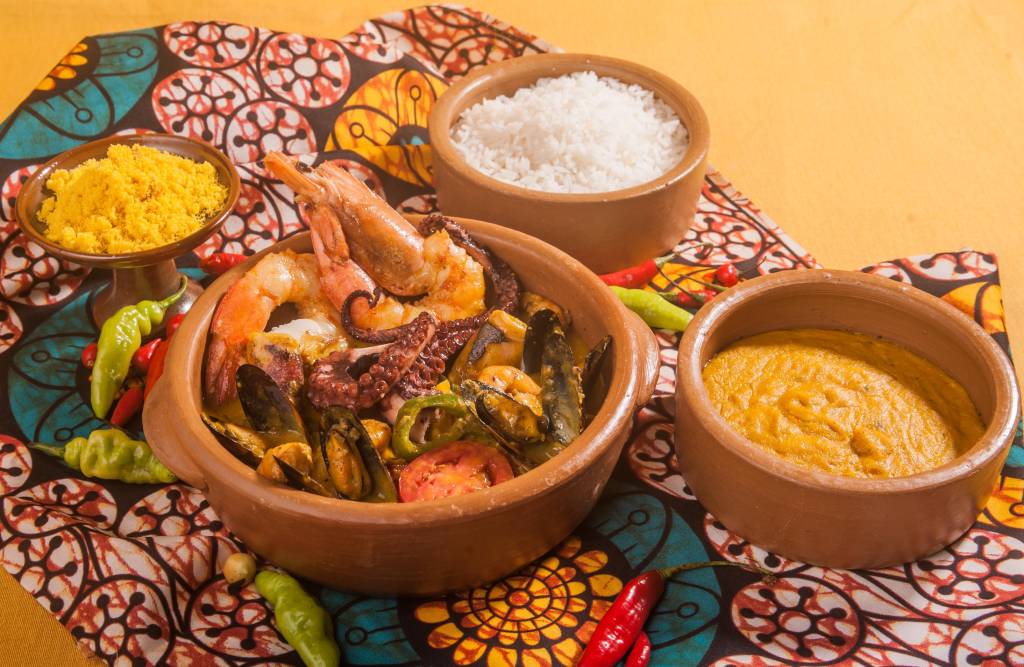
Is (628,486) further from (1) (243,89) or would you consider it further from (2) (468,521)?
(1) (243,89)

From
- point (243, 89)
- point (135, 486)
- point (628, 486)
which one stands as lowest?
point (135, 486)

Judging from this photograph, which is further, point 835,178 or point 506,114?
point 835,178

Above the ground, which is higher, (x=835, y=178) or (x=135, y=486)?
(x=835, y=178)

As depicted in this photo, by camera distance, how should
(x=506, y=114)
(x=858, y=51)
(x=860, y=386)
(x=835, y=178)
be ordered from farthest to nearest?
(x=858, y=51)
(x=835, y=178)
(x=506, y=114)
(x=860, y=386)

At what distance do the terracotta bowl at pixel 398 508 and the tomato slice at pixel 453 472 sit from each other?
5.1 inches

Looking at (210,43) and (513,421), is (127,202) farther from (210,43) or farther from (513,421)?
(513,421)

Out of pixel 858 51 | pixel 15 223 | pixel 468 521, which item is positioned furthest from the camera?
pixel 858 51

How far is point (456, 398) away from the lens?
10.2 ft

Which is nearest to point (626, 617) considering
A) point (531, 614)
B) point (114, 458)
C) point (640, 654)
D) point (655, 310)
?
point (640, 654)

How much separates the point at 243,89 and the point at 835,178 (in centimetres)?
297

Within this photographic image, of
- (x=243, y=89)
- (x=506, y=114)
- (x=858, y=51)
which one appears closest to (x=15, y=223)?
(x=243, y=89)

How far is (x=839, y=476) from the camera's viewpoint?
2982 mm

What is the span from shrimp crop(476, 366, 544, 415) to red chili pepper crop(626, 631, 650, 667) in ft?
2.43

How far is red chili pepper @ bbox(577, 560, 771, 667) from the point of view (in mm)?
2918
